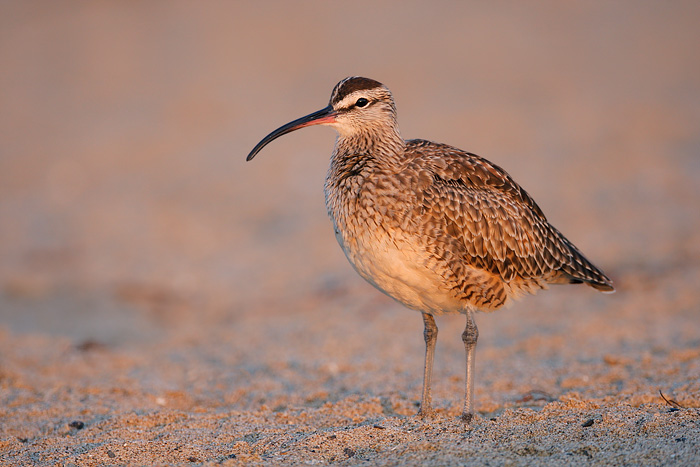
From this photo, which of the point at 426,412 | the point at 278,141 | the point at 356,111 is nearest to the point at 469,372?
the point at 426,412

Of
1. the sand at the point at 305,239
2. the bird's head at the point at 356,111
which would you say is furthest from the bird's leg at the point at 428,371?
the bird's head at the point at 356,111

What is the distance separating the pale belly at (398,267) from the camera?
6375 millimetres

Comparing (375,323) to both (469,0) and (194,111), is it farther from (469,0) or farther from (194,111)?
(469,0)

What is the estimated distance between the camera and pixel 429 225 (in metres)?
6.52

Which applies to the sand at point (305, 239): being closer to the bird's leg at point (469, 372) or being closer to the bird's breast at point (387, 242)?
the bird's leg at point (469, 372)

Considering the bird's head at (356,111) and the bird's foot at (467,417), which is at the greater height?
the bird's head at (356,111)

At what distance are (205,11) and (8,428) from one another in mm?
23761

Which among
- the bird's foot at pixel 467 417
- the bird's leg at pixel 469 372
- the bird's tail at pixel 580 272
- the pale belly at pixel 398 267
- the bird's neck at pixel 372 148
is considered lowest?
the bird's foot at pixel 467 417

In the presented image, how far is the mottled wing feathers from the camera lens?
261 inches

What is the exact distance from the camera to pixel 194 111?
20.5m

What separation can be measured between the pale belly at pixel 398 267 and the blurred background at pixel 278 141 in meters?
2.97

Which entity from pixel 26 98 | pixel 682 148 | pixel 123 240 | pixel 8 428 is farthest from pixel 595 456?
pixel 26 98

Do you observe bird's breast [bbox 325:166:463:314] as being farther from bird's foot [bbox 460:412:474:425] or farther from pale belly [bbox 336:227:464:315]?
bird's foot [bbox 460:412:474:425]

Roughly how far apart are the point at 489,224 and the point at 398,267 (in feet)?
3.12
